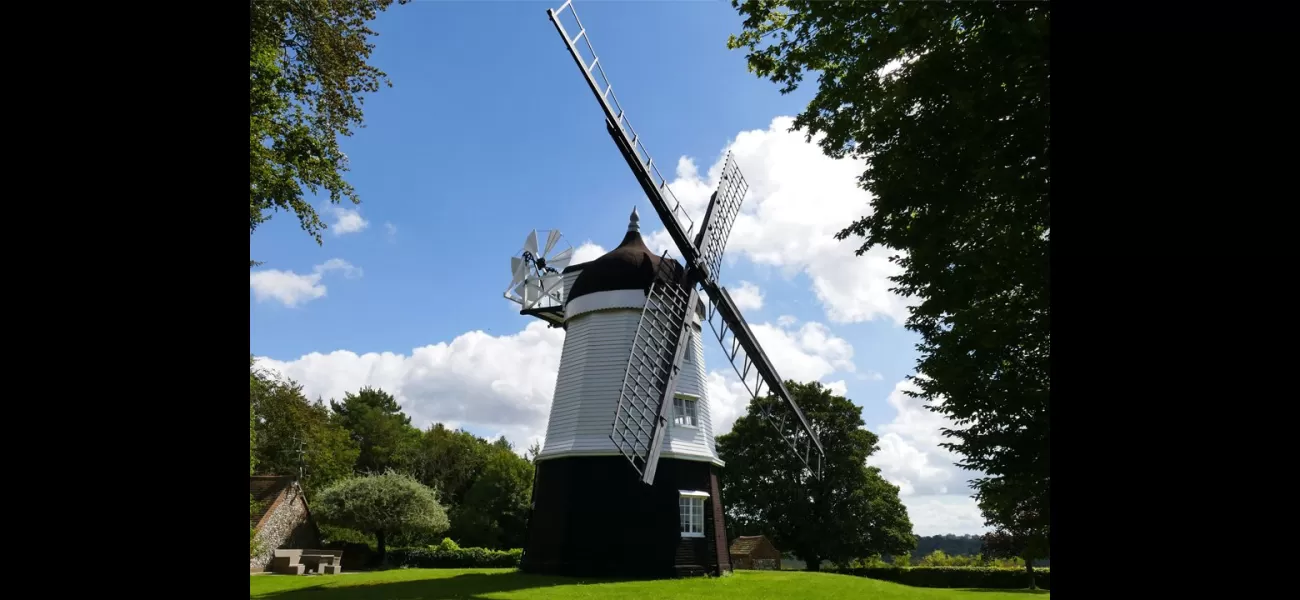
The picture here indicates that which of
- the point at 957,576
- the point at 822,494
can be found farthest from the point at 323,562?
the point at 957,576

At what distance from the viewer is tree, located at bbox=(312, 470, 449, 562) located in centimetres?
3291

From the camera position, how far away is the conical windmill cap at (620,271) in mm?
23375

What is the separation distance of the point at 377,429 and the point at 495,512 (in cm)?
2310

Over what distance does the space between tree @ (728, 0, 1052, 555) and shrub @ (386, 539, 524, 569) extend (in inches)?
875

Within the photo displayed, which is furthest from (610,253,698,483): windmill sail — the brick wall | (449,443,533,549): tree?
(449,443,533,549): tree

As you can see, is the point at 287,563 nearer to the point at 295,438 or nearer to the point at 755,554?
the point at 295,438

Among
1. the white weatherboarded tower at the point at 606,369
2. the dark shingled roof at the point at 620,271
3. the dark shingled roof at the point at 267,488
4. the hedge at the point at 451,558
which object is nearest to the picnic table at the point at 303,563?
the dark shingled roof at the point at 267,488

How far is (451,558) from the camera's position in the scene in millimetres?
32531

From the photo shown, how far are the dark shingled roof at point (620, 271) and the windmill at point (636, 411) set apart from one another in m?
0.04

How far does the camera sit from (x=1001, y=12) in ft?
23.5

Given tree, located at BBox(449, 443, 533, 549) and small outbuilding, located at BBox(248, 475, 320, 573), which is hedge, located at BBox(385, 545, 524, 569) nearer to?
small outbuilding, located at BBox(248, 475, 320, 573)

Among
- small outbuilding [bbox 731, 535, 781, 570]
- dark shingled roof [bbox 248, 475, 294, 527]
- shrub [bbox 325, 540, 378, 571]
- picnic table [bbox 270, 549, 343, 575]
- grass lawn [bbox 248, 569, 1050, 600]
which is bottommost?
small outbuilding [bbox 731, 535, 781, 570]

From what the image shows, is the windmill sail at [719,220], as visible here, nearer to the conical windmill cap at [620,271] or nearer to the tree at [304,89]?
the conical windmill cap at [620,271]
